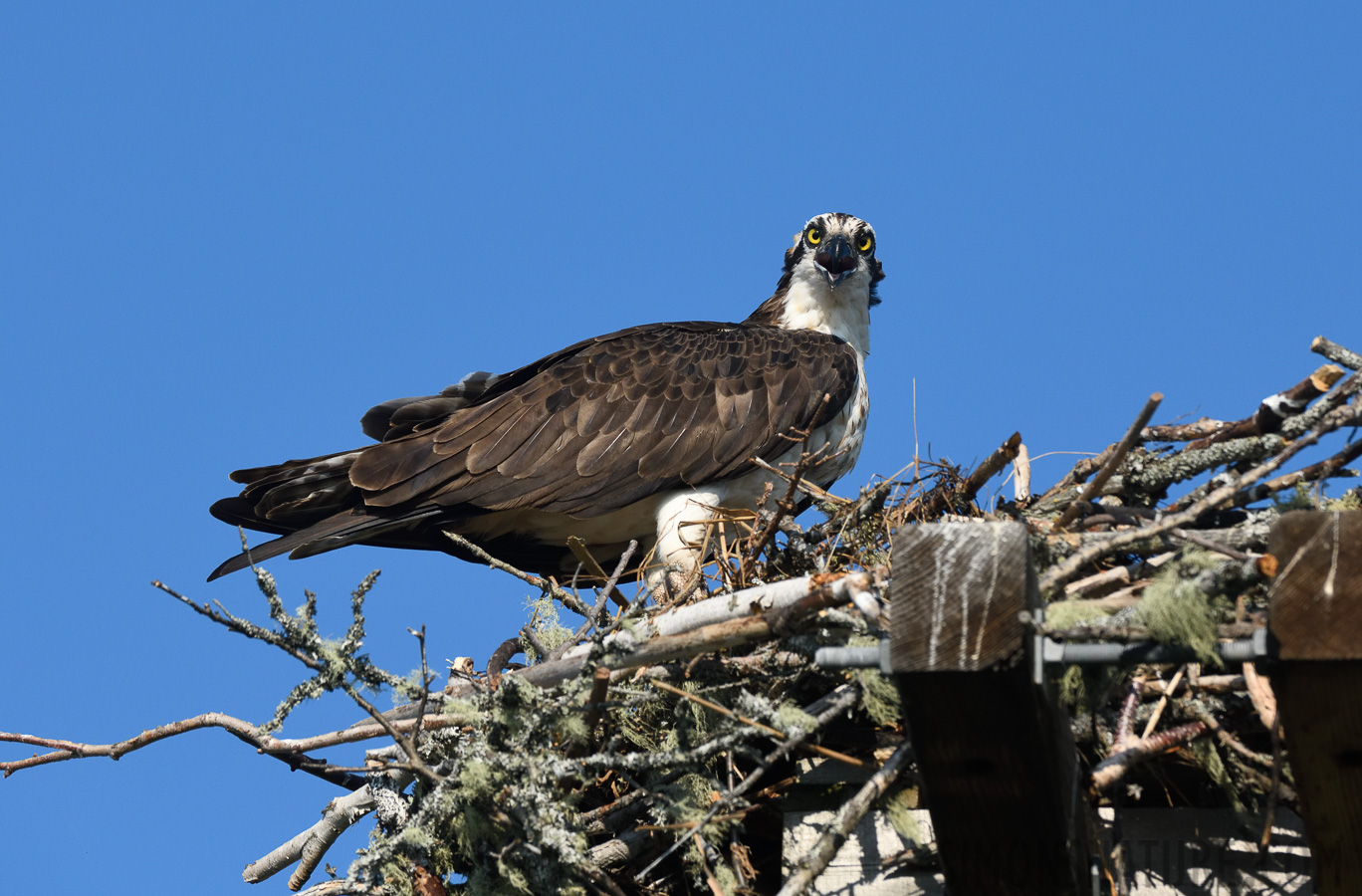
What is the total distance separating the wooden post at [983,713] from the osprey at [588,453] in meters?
2.74

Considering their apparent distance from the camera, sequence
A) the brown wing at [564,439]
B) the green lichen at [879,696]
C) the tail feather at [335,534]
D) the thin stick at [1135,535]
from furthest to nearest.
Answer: the brown wing at [564,439], the tail feather at [335,534], the green lichen at [879,696], the thin stick at [1135,535]

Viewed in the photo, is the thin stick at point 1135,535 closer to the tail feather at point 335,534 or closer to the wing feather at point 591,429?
the wing feather at point 591,429

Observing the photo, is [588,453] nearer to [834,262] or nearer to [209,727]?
[834,262]

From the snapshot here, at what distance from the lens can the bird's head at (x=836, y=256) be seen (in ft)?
22.1

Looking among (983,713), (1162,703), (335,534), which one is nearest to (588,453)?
(335,534)

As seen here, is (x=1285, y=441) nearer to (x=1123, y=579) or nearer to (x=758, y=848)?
(x=1123, y=579)

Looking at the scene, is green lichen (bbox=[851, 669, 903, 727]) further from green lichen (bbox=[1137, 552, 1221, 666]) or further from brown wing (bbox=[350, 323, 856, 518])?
brown wing (bbox=[350, 323, 856, 518])

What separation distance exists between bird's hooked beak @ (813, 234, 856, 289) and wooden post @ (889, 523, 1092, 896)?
4244mm

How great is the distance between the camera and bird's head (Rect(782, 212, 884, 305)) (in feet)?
22.1

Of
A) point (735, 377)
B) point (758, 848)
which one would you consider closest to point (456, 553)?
point (735, 377)

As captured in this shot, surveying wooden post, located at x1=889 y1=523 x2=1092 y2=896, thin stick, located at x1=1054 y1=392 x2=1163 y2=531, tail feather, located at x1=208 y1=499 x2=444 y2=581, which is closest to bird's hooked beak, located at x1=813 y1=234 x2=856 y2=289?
tail feather, located at x1=208 y1=499 x2=444 y2=581

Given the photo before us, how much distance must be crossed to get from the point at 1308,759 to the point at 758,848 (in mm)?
1889

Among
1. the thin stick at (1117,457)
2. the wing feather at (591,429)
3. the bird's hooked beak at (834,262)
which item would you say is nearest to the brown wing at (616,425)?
the wing feather at (591,429)

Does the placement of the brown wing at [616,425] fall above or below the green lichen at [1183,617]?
above
